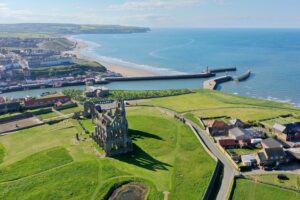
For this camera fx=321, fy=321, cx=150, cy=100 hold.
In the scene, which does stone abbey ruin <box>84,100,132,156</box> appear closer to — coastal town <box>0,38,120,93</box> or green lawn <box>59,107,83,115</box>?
green lawn <box>59,107,83,115</box>

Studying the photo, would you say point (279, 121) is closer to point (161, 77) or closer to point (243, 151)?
point (243, 151)

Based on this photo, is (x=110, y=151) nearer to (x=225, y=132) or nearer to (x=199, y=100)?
(x=225, y=132)

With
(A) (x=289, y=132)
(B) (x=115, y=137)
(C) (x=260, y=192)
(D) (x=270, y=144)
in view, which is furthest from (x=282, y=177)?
(B) (x=115, y=137)

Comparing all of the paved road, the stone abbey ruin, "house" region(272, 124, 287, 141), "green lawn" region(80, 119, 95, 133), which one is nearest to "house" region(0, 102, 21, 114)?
"green lawn" region(80, 119, 95, 133)

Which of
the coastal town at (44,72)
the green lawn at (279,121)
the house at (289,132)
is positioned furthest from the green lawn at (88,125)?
the coastal town at (44,72)

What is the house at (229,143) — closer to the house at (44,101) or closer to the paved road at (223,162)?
the paved road at (223,162)

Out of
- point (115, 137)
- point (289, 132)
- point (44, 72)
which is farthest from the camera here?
point (44, 72)
